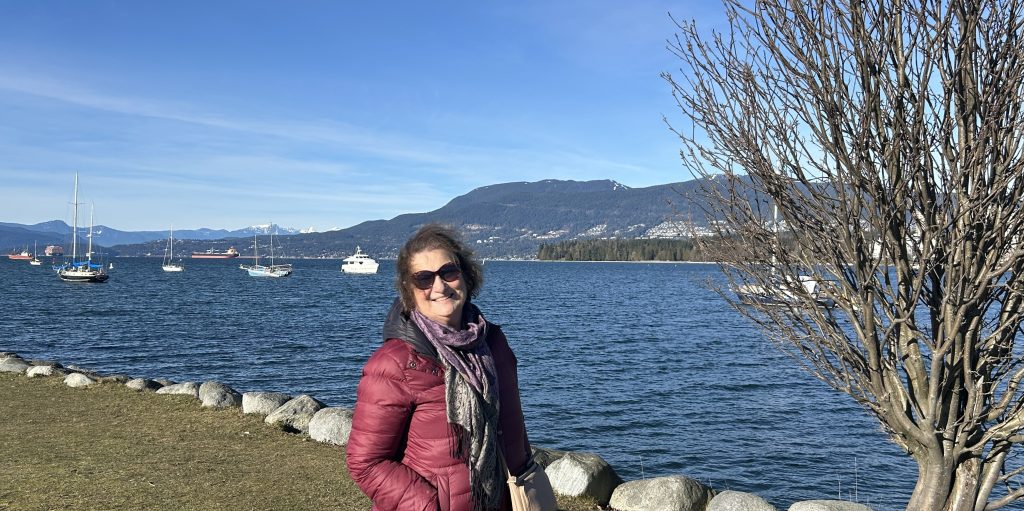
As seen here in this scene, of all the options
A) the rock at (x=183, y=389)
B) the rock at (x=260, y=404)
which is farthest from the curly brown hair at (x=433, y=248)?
the rock at (x=183, y=389)

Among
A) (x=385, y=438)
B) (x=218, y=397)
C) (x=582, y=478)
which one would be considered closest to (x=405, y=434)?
(x=385, y=438)

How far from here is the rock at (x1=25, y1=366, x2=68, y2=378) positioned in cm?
1380

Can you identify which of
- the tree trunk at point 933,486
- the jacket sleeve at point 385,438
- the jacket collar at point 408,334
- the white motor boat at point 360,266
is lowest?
the white motor boat at point 360,266

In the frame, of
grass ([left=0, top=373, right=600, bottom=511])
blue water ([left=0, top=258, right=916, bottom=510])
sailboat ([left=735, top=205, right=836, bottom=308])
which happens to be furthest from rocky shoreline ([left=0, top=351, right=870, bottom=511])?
sailboat ([left=735, top=205, right=836, bottom=308])

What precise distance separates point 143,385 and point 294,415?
3.94m

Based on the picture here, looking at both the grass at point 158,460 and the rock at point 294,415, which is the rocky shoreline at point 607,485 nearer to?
the rock at point 294,415

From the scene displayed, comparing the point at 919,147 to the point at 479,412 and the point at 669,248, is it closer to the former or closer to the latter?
the point at 479,412

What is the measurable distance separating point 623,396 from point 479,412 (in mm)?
15967

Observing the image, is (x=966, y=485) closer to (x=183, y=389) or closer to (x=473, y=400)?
(x=473, y=400)

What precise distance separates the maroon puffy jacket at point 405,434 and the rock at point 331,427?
6707 mm

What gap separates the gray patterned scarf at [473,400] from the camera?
3.03m

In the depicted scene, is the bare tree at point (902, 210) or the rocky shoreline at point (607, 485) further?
the rocky shoreline at point (607, 485)

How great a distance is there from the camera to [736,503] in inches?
297

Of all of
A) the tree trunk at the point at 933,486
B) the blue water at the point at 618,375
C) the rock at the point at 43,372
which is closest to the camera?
the tree trunk at the point at 933,486
